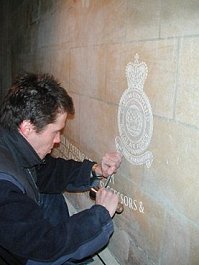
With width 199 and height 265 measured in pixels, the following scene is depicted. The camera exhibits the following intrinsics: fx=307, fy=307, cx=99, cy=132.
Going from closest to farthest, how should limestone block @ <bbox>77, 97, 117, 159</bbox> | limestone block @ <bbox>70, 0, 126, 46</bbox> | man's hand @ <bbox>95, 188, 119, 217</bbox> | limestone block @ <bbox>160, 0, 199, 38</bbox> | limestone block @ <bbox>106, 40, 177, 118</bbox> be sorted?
limestone block @ <bbox>160, 0, 199, 38</bbox>
limestone block @ <bbox>106, 40, 177, 118</bbox>
man's hand @ <bbox>95, 188, 119, 217</bbox>
limestone block @ <bbox>70, 0, 126, 46</bbox>
limestone block @ <bbox>77, 97, 117, 159</bbox>

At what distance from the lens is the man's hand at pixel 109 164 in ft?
5.85

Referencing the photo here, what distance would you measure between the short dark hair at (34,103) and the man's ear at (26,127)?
0.05 feet

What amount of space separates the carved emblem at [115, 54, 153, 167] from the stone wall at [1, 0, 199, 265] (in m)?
0.04

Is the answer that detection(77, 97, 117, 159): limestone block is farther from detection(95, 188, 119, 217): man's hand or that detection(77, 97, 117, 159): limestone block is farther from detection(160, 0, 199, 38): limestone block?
detection(160, 0, 199, 38): limestone block

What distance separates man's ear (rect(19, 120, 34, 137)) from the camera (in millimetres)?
1504

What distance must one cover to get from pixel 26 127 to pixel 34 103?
12cm

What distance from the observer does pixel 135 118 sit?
1.60 metres

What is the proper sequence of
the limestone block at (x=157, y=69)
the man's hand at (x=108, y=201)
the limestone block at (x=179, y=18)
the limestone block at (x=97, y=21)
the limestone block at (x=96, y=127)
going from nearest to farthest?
the limestone block at (x=179, y=18), the limestone block at (x=157, y=69), the man's hand at (x=108, y=201), the limestone block at (x=97, y=21), the limestone block at (x=96, y=127)

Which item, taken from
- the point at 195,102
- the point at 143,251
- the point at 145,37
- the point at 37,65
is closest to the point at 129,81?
the point at 145,37

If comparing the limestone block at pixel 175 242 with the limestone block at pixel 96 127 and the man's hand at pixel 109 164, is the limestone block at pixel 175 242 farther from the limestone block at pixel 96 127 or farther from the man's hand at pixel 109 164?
the limestone block at pixel 96 127

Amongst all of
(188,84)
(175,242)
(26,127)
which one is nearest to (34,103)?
(26,127)

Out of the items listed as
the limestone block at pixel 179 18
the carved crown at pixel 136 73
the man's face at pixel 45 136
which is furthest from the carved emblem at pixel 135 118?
the man's face at pixel 45 136

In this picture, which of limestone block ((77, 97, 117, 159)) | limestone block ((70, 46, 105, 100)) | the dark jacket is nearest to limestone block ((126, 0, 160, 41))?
limestone block ((70, 46, 105, 100))

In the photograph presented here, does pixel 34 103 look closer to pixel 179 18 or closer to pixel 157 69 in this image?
pixel 157 69
